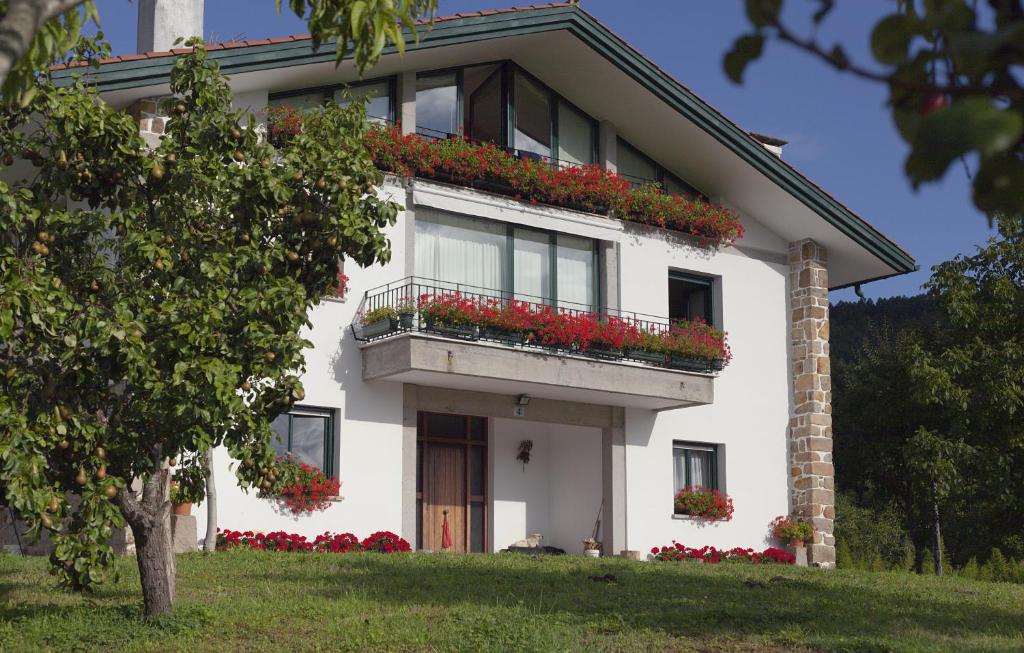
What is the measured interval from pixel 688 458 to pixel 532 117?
6.73 m

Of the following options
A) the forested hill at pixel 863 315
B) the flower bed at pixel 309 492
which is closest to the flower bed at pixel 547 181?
the flower bed at pixel 309 492

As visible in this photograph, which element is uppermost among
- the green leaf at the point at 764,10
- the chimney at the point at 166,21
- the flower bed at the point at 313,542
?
the chimney at the point at 166,21

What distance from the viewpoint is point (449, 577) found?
13.6 m

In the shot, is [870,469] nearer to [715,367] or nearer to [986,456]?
[986,456]

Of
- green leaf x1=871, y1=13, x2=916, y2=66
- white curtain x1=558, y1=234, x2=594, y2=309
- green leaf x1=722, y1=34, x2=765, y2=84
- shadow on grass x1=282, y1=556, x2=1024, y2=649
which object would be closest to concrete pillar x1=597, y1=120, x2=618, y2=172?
white curtain x1=558, y1=234, x2=594, y2=309

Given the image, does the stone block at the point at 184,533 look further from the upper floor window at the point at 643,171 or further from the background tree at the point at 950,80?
the background tree at the point at 950,80

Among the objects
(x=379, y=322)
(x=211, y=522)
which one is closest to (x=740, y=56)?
(x=211, y=522)

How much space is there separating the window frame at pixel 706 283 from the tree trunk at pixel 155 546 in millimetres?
13712

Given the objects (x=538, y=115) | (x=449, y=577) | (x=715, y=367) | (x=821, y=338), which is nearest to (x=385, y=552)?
(x=449, y=577)

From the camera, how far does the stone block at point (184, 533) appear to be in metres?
16.4

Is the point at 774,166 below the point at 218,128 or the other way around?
the other way around

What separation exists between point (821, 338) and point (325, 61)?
428 inches

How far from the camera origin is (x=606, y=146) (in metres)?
22.3

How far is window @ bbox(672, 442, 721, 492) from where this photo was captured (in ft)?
71.5
